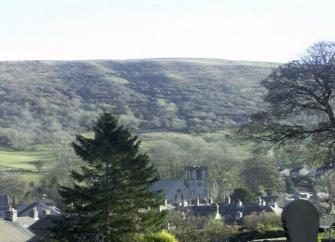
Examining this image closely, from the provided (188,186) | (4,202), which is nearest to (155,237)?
(4,202)

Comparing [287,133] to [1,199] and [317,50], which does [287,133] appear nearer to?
[317,50]

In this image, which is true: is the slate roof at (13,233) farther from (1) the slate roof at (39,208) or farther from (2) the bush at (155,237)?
(1) the slate roof at (39,208)

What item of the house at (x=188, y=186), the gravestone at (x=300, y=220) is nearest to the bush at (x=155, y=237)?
the gravestone at (x=300, y=220)

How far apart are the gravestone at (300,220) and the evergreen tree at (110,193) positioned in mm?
16853

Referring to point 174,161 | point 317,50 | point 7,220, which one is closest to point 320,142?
point 317,50

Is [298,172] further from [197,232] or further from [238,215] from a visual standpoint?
[197,232]

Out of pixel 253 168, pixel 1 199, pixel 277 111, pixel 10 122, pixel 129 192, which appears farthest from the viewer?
pixel 10 122

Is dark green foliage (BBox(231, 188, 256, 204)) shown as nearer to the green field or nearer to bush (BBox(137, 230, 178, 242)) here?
the green field

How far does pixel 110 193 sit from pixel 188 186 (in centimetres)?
6805

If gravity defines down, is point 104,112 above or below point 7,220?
above

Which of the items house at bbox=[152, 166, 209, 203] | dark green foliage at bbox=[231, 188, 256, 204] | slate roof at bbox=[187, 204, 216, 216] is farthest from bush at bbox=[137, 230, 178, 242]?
house at bbox=[152, 166, 209, 203]

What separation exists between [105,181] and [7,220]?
62.0 ft

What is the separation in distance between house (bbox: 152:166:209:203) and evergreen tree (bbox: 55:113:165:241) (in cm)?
5881

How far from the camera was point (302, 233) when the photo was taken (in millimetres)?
13984
